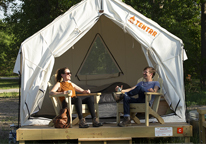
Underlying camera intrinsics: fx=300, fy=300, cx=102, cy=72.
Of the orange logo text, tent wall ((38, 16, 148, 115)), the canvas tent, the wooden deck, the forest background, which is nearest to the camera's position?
the wooden deck

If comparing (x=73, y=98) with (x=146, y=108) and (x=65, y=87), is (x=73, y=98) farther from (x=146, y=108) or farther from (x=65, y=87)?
(x=146, y=108)

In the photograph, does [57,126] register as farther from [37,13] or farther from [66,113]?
[37,13]

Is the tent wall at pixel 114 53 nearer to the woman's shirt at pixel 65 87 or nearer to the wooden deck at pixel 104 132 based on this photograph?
the woman's shirt at pixel 65 87

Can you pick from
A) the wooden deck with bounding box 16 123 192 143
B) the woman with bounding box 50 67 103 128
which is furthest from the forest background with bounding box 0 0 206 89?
the wooden deck with bounding box 16 123 192 143

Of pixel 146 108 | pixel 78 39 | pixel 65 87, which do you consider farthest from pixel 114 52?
pixel 146 108

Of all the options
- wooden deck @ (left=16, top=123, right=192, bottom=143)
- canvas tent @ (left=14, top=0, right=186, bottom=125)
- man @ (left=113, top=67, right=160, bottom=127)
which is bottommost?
wooden deck @ (left=16, top=123, right=192, bottom=143)

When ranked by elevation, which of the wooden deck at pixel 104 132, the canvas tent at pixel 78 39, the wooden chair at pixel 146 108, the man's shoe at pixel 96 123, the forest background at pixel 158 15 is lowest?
the wooden deck at pixel 104 132

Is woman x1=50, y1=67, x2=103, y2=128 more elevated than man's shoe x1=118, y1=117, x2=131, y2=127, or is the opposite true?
woman x1=50, y1=67, x2=103, y2=128

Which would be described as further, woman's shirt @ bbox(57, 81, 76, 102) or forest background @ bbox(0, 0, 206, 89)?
forest background @ bbox(0, 0, 206, 89)

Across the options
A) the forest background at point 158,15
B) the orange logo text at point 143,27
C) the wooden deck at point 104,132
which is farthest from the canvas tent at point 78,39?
the forest background at point 158,15

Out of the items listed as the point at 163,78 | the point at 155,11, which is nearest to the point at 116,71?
the point at 163,78

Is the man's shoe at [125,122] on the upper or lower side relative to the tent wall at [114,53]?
lower

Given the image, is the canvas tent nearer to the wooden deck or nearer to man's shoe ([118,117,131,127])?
the wooden deck

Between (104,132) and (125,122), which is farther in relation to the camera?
(125,122)
